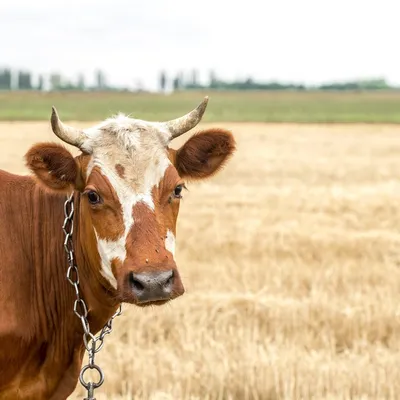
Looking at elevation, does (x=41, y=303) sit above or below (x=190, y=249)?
above

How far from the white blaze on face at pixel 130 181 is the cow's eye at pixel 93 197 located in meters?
0.13

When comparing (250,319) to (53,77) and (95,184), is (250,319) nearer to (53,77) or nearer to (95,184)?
(95,184)

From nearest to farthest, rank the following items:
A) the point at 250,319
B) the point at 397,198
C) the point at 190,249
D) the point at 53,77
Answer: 1. the point at 250,319
2. the point at 190,249
3. the point at 397,198
4. the point at 53,77

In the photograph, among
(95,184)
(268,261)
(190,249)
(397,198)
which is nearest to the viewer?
(95,184)

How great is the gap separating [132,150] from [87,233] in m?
0.62

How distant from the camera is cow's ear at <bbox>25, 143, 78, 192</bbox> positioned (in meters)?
5.55

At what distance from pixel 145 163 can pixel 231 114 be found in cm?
7224

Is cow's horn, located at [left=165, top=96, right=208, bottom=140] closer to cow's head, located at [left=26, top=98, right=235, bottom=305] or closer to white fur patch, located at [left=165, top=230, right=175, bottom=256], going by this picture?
cow's head, located at [left=26, top=98, right=235, bottom=305]

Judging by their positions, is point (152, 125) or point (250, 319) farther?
point (250, 319)

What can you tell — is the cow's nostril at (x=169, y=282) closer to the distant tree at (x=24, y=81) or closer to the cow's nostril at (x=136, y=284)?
the cow's nostril at (x=136, y=284)

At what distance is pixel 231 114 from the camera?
253 feet

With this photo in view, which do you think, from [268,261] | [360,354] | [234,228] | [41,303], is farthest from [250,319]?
[234,228]

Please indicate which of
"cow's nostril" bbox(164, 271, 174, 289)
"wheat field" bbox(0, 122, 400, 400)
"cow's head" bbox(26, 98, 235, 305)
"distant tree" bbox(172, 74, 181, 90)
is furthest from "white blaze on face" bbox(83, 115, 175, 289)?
"distant tree" bbox(172, 74, 181, 90)

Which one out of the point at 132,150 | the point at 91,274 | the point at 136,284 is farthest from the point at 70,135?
the point at 136,284
